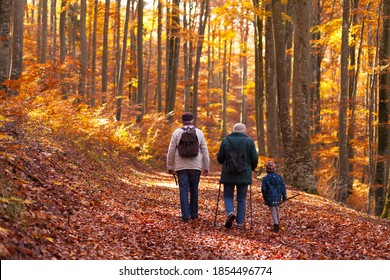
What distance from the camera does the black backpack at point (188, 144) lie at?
9.40 metres

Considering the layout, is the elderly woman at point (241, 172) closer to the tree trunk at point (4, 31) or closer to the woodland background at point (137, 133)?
the woodland background at point (137, 133)

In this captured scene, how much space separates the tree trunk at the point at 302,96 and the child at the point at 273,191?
23.0ft

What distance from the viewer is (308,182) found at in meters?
16.1

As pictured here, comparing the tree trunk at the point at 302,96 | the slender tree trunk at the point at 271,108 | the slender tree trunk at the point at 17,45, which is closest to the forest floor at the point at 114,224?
the slender tree trunk at the point at 17,45

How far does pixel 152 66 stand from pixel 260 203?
4329 cm

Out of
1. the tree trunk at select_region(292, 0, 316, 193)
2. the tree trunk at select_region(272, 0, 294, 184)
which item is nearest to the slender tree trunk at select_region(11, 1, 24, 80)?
the tree trunk at select_region(292, 0, 316, 193)

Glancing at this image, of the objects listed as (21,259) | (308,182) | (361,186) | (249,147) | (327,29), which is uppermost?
(327,29)

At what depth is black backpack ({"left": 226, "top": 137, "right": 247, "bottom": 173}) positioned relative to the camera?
9070 mm

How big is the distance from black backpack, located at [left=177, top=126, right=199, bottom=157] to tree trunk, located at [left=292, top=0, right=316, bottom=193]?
722 centimetres

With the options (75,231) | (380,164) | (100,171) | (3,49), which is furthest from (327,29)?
(75,231)

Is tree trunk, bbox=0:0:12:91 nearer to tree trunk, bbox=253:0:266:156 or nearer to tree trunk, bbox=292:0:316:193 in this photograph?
tree trunk, bbox=292:0:316:193

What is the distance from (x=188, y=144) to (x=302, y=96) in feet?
24.3

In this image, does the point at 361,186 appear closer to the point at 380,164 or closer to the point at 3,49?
the point at 380,164

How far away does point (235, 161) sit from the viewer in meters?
9.09
